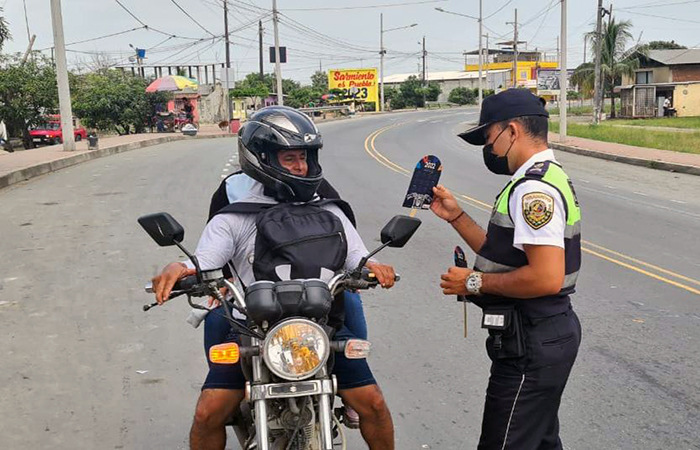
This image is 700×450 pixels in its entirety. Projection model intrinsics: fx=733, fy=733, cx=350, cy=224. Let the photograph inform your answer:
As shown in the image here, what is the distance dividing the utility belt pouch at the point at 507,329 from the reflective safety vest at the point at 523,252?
0.04 meters

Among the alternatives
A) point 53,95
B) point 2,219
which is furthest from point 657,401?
point 53,95

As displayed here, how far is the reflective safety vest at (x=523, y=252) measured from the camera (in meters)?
2.70

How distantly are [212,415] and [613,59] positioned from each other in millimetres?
52092

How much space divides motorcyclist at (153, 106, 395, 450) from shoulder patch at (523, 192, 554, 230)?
66cm

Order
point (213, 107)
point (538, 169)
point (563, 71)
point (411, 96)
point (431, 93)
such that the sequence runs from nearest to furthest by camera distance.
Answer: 1. point (538, 169)
2. point (563, 71)
3. point (213, 107)
4. point (411, 96)
5. point (431, 93)

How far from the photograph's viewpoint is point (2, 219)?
1112cm

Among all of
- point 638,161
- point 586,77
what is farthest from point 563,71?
point 586,77

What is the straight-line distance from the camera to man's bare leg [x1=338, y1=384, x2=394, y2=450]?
119 inches

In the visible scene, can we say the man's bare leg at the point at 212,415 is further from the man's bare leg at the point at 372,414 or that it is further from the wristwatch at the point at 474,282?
the wristwatch at the point at 474,282

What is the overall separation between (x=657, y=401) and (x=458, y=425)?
1.25m

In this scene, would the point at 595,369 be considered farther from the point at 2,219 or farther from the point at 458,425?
the point at 2,219

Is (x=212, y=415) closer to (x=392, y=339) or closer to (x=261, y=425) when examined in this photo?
(x=261, y=425)

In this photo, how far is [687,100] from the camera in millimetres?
46781

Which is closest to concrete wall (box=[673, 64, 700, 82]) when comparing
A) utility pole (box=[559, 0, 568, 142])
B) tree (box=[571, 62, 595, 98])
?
tree (box=[571, 62, 595, 98])
